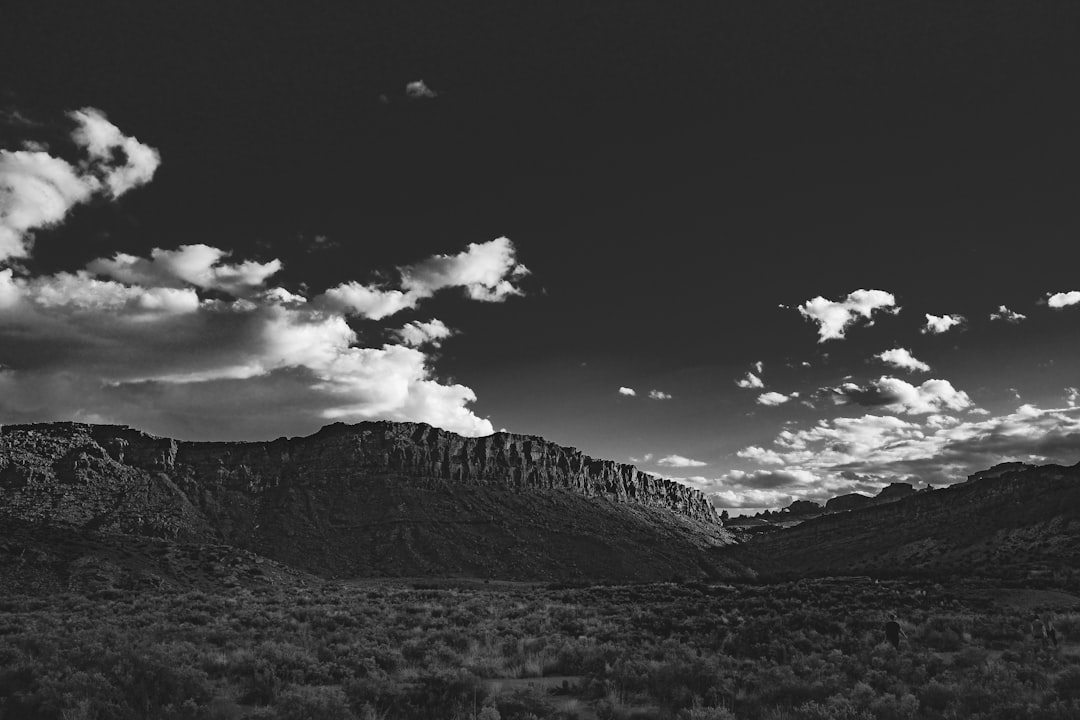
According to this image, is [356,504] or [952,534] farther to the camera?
[356,504]

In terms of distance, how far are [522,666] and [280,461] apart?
11812 cm

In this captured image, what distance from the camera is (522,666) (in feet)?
52.1

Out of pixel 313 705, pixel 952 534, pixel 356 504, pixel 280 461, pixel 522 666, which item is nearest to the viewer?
pixel 313 705

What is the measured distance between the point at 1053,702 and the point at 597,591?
3709 cm

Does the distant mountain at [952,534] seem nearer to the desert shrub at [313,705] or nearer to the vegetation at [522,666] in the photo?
the vegetation at [522,666]

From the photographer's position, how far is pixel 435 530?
3959 inches

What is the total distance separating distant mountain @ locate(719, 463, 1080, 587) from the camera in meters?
71.8

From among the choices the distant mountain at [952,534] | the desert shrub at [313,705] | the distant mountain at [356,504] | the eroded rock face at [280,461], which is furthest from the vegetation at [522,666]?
the eroded rock face at [280,461]

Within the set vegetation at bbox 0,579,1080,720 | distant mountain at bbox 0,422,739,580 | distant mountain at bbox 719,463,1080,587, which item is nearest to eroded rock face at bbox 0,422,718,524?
distant mountain at bbox 0,422,739,580

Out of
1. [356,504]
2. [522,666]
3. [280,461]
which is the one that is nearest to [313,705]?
[522,666]

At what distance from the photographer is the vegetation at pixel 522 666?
1080 centimetres

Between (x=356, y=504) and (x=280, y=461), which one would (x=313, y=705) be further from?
(x=280, y=461)

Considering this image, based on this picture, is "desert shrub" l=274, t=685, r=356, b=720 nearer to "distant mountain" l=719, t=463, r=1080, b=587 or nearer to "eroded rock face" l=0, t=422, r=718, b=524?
"distant mountain" l=719, t=463, r=1080, b=587

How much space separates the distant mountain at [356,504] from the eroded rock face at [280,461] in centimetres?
30
